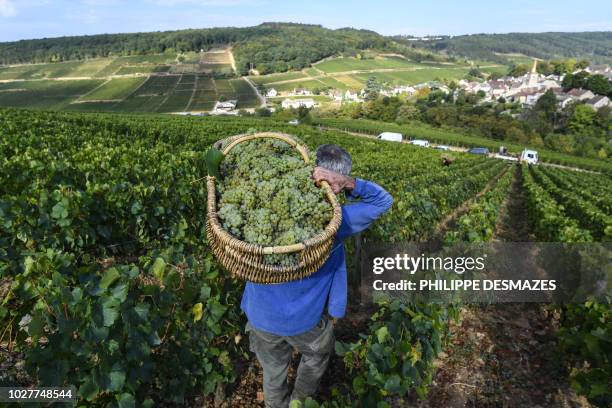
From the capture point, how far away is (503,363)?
4.56 metres

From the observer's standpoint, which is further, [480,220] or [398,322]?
[480,220]

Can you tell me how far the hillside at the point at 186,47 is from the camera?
451 feet

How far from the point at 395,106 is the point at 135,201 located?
89080 millimetres

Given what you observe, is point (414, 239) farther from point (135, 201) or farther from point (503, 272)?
point (135, 201)

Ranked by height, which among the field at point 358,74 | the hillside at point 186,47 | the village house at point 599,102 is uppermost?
the hillside at point 186,47

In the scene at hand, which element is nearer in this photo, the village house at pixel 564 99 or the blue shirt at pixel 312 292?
the blue shirt at pixel 312 292

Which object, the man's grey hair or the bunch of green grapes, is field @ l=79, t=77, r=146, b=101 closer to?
the bunch of green grapes

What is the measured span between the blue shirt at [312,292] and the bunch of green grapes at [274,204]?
355 mm

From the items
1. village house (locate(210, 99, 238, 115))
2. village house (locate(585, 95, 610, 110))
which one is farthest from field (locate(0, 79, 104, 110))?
village house (locate(585, 95, 610, 110))

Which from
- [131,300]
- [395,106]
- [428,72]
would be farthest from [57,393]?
[428,72]

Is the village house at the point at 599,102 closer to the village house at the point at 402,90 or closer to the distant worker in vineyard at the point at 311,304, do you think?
the village house at the point at 402,90

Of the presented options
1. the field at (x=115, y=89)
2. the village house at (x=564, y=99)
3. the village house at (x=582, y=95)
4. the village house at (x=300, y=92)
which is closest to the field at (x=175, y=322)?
the field at (x=115, y=89)

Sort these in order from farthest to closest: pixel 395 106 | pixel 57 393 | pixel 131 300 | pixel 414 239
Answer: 1. pixel 395 106
2. pixel 414 239
3. pixel 131 300
4. pixel 57 393

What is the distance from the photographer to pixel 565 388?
13.8ft
